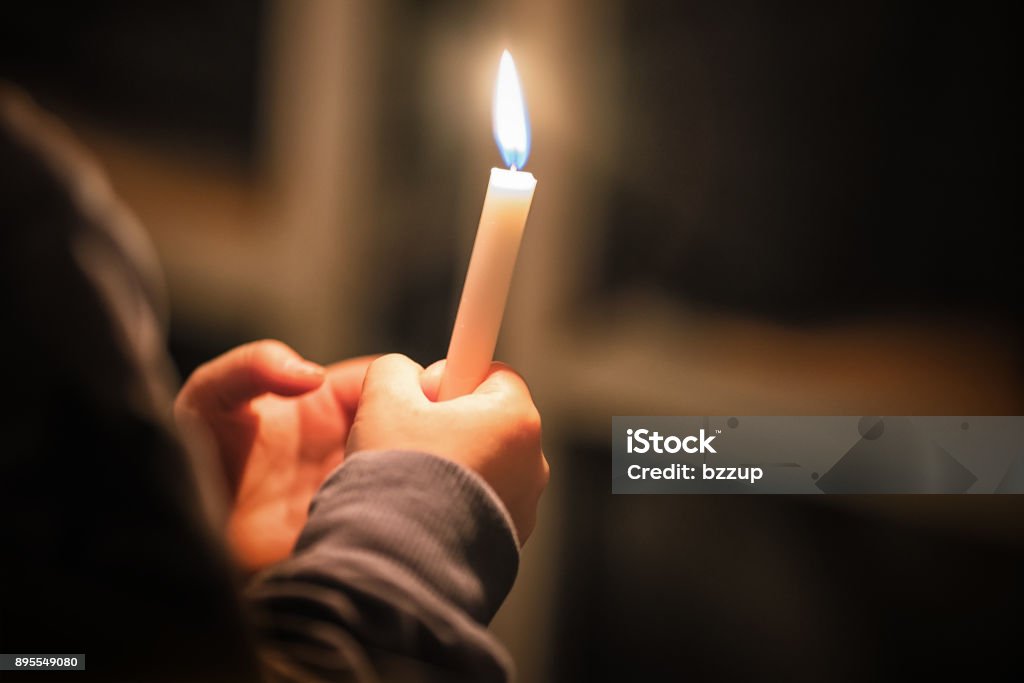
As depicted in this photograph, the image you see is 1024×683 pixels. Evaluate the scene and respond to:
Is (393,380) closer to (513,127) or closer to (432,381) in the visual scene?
(432,381)

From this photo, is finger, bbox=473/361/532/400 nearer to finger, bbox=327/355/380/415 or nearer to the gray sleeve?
the gray sleeve

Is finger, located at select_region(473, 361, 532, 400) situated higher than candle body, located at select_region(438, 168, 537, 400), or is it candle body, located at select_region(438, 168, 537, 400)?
candle body, located at select_region(438, 168, 537, 400)

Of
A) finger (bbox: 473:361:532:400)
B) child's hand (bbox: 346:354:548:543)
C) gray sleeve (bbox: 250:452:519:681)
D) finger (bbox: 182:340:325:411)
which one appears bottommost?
gray sleeve (bbox: 250:452:519:681)

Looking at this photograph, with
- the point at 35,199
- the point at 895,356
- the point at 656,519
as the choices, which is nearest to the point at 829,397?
the point at 895,356

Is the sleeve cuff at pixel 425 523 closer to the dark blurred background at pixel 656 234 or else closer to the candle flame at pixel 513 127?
the candle flame at pixel 513 127

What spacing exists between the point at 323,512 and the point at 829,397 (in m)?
0.44

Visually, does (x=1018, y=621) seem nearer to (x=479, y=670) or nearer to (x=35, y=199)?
(x=479, y=670)

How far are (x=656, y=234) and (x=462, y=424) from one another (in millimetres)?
318

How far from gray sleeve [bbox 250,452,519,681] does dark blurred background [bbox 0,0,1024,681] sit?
30 centimetres

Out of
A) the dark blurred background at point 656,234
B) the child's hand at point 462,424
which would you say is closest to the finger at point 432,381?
the child's hand at point 462,424

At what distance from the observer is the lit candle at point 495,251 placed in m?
0.42

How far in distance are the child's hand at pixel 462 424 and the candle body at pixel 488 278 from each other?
0.02 meters

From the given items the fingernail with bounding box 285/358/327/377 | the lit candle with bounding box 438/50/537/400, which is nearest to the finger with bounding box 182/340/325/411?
the fingernail with bounding box 285/358/327/377

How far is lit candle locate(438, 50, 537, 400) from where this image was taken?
422mm
